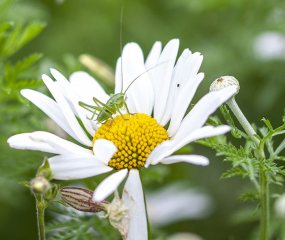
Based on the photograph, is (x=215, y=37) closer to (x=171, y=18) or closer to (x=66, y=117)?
(x=171, y=18)

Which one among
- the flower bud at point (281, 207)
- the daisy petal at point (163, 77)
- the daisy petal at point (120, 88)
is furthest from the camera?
the flower bud at point (281, 207)

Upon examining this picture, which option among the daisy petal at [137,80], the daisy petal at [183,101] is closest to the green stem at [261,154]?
the daisy petal at [183,101]

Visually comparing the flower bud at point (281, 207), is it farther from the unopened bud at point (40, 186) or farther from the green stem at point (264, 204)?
the unopened bud at point (40, 186)

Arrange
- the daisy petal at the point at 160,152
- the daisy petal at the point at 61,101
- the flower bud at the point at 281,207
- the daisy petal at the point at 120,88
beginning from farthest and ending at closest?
the flower bud at the point at 281,207
the daisy petal at the point at 120,88
the daisy petal at the point at 61,101
the daisy petal at the point at 160,152

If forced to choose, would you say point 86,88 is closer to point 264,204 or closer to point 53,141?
point 53,141

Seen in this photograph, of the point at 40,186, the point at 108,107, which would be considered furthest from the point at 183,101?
the point at 40,186

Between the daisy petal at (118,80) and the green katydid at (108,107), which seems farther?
the daisy petal at (118,80)
